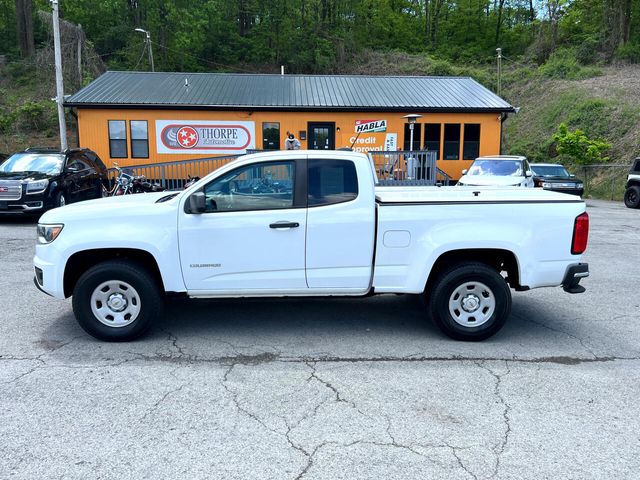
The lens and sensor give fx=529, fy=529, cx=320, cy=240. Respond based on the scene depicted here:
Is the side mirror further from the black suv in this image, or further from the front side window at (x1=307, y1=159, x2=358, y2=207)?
the black suv

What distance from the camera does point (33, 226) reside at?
12898mm

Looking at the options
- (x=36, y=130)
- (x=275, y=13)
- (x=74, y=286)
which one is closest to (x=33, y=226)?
(x=74, y=286)

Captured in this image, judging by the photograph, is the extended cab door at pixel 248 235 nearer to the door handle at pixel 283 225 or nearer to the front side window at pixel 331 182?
the door handle at pixel 283 225

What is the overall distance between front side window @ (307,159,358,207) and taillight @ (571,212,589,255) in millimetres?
2152

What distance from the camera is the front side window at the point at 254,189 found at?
16.4 ft

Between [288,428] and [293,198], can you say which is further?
[293,198]

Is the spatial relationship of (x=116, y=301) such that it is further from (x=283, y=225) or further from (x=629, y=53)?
(x=629, y=53)

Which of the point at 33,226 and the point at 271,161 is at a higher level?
the point at 271,161

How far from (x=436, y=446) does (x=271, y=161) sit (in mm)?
2960

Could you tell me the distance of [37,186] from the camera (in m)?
12.6

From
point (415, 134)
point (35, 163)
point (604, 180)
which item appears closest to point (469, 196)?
point (35, 163)

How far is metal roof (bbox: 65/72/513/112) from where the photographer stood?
837 inches

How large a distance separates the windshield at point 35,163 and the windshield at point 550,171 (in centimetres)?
1692

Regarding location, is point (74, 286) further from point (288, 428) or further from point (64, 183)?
point (64, 183)
